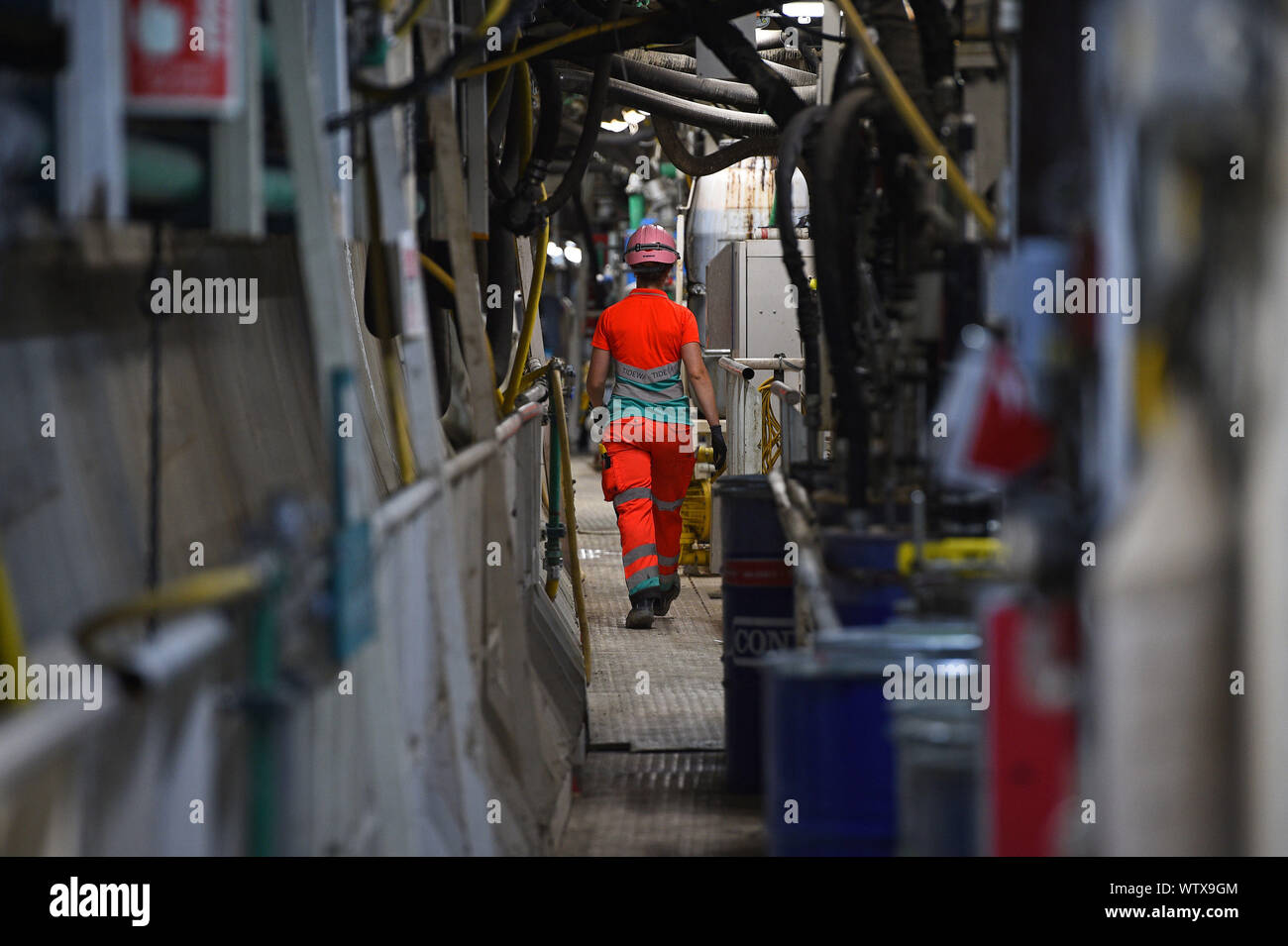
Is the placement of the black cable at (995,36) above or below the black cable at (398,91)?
above

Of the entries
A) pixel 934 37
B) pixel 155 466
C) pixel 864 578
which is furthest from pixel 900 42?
pixel 155 466

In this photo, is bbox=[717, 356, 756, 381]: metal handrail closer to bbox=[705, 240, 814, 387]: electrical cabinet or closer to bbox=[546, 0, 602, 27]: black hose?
bbox=[705, 240, 814, 387]: electrical cabinet

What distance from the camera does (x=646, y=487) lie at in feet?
26.0

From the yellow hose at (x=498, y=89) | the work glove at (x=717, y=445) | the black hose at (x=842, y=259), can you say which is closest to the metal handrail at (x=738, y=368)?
the work glove at (x=717, y=445)

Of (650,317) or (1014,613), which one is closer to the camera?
(1014,613)

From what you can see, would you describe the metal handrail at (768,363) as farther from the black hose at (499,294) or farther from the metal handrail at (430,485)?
the metal handrail at (430,485)

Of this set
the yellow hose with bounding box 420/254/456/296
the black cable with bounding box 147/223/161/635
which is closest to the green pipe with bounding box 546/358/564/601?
the yellow hose with bounding box 420/254/456/296

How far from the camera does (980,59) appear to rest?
3.76m

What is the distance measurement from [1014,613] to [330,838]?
1.19 meters

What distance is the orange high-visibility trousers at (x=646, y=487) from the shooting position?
7859 mm

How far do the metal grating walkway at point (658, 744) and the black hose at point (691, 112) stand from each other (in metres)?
2.68

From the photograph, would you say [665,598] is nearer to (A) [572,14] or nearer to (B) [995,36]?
(A) [572,14]
